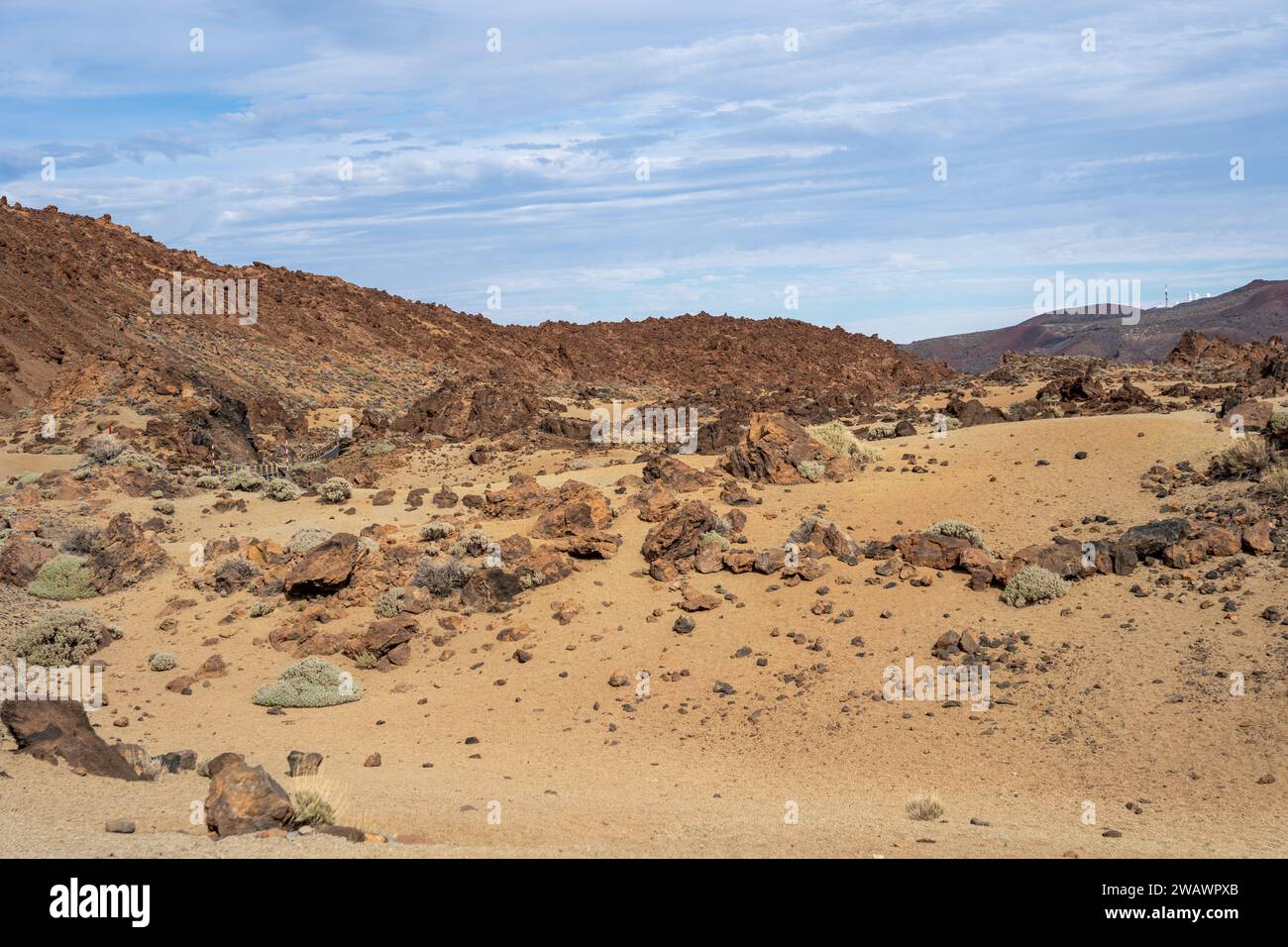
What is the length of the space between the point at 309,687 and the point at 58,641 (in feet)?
12.2

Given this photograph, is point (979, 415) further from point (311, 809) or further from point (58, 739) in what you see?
point (58, 739)

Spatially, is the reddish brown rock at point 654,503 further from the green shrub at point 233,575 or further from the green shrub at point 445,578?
the green shrub at point 233,575

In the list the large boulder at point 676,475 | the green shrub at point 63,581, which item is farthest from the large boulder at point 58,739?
the large boulder at point 676,475

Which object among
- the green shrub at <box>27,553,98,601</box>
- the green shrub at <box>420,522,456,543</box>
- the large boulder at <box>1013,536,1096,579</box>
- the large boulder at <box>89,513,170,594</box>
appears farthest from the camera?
the green shrub at <box>420,522,456,543</box>

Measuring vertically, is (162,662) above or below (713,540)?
below

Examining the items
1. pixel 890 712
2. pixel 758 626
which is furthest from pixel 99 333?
pixel 890 712

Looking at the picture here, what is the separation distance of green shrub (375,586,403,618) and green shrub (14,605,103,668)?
3.63 meters

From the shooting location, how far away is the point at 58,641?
13273 millimetres

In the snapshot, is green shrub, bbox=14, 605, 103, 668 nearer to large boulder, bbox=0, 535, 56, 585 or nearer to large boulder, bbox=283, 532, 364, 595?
large boulder, bbox=0, 535, 56, 585

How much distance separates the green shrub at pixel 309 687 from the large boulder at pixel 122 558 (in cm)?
492

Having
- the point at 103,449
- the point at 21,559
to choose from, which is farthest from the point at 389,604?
the point at 103,449

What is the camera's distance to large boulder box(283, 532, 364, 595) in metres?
14.5

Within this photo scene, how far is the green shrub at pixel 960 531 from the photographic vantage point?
13.7m

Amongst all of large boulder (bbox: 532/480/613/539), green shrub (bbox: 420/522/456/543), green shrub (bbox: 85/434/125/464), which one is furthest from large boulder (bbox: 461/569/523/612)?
green shrub (bbox: 85/434/125/464)
